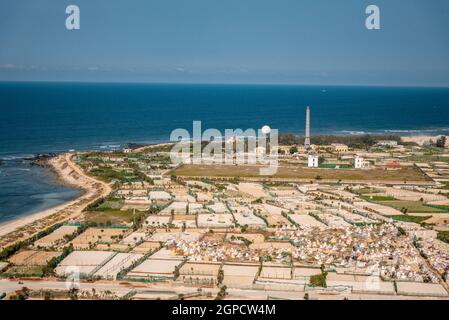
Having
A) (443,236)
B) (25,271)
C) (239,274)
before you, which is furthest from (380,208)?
(25,271)

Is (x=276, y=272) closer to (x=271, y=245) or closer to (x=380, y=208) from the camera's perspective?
(x=271, y=245)

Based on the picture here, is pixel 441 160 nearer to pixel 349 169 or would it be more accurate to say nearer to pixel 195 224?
pixel 349 169

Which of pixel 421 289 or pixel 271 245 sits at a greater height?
pixel 271 245

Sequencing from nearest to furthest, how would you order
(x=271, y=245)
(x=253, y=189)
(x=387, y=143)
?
(x=271, y=245) < (x=253, y=189) < (x=387, y=143)

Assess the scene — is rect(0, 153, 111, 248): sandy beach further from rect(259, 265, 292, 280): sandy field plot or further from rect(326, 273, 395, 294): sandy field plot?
rect(326, 273, 395, 294): sandy field plot

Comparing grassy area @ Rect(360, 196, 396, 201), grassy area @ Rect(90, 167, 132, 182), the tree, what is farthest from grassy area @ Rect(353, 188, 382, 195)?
the tree

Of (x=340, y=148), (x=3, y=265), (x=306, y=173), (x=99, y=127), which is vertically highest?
(x=99, y=127)

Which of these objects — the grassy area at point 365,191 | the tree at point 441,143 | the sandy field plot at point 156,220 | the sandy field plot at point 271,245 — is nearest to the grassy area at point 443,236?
the sandy field plot at point 271,245
